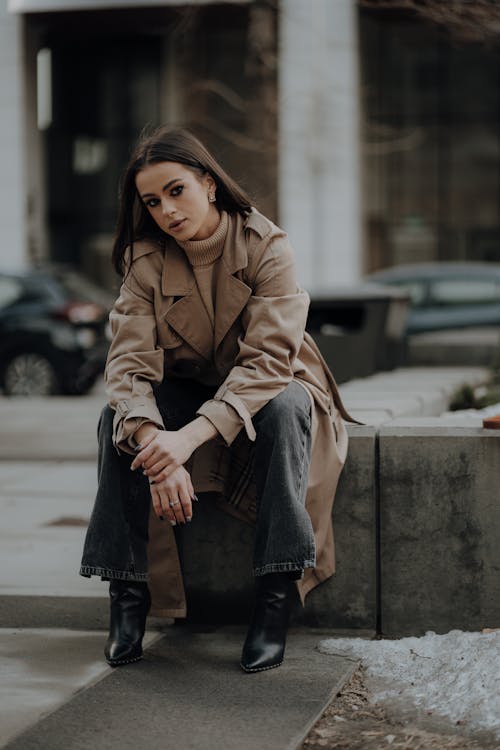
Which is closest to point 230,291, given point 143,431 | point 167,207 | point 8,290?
point 167,207

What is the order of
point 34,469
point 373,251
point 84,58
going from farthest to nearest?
point 84,58 < point 373,251 < point 34,469

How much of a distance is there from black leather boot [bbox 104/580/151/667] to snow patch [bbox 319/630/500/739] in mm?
574

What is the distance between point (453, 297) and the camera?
14930mm

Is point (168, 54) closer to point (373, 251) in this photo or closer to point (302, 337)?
point (373, 251)

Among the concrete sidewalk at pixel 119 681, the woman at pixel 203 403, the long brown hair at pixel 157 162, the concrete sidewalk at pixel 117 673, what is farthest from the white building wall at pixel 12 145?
the woman at pixel 203 403

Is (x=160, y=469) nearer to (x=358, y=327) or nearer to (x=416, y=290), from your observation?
(x=358, y=327)

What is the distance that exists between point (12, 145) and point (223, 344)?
80.6 ft

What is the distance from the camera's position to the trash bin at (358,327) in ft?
26.0

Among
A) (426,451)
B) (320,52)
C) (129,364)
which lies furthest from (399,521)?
(320,52)

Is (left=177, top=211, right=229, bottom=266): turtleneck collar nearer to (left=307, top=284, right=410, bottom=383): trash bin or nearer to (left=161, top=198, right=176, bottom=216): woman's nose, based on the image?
(left=161, top=198, right=176, bottom=216): woman's nose

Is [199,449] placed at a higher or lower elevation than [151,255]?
lower

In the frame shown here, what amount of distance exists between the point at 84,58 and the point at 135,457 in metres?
27.2

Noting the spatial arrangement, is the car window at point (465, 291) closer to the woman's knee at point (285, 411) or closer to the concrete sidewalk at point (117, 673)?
the concrete sidewalk at point (117, 673)

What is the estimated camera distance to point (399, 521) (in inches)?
165
